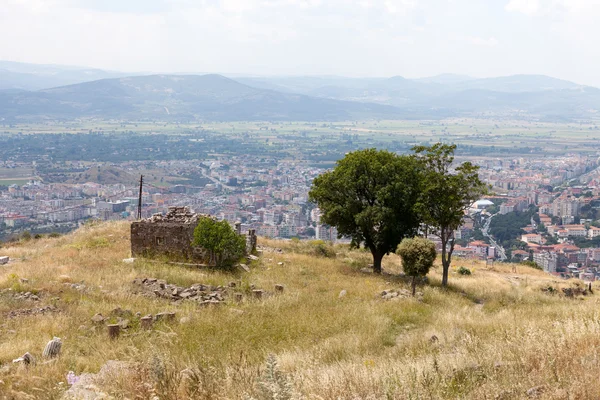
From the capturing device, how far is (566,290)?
2384cm

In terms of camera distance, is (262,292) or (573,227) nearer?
(262,292)

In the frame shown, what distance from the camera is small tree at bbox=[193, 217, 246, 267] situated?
21969mm

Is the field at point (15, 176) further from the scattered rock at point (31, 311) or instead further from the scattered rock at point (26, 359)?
the scattered rock at point (26, 359)

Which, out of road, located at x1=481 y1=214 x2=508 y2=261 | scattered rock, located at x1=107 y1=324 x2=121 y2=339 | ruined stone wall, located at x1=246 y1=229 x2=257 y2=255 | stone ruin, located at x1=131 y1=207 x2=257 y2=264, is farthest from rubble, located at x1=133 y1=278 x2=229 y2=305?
road, located at x1=481 y1=214 x2=508 y2=261

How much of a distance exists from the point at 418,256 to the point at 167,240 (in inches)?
422

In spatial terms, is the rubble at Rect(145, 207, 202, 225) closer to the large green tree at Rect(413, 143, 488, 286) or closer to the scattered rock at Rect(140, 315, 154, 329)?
the large green tree at Rect(413, 143, 488, 286)

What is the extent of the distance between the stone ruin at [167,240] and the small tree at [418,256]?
834 centimetres

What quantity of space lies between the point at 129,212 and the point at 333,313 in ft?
193

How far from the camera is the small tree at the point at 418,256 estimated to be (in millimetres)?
20359

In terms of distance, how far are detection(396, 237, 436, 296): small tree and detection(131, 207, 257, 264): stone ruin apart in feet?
27.4

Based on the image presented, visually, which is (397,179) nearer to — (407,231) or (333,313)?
(407,231)

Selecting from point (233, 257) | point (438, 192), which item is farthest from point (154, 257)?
point (438, 192)

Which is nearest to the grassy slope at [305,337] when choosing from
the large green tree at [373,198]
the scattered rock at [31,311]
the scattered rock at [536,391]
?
the scattered rock at [536,391]

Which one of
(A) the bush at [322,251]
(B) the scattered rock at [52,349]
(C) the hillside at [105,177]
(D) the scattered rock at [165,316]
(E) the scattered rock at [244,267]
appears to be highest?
(B) the scattered rock at [52,349]
